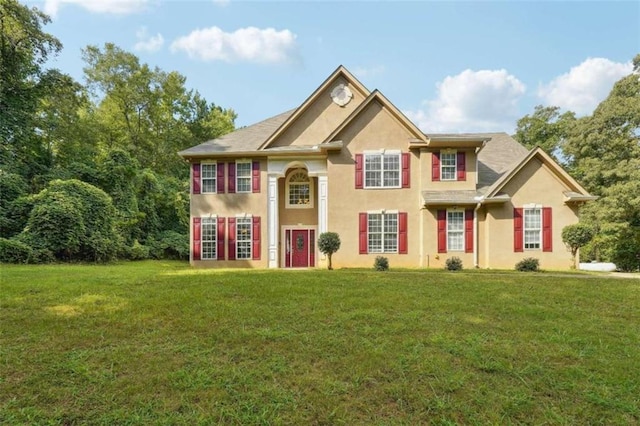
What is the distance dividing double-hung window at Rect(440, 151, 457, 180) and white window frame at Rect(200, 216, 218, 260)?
10.8 meters

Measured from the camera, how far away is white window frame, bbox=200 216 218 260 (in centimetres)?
1680

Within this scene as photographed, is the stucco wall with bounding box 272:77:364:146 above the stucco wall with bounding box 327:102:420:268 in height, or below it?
above

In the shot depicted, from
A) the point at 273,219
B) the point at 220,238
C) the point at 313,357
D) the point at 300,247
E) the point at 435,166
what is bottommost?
the point at 313,357

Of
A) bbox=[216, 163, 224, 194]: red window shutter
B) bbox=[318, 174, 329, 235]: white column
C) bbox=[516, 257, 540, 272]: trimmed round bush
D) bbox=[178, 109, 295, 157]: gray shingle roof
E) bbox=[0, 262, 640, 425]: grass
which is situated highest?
bbox=[178, 109, 295, 157]: gray shingle roof

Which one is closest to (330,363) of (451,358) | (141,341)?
(451,358)

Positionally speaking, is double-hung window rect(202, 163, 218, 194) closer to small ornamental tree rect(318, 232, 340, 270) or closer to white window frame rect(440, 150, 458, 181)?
small ornamental tree rect(318, 232, 340, 270)

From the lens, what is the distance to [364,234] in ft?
50.5

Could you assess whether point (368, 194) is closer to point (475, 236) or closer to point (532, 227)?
point (475, 236)

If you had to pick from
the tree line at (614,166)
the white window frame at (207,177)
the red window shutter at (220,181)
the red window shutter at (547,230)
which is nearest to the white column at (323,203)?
the red window shutter at (220,181)

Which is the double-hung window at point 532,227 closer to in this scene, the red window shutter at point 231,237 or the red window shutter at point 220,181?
the red window shutter at point 231,237

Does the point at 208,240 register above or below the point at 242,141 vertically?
below

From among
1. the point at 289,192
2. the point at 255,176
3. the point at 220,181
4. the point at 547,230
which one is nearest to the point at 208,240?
the point at 220,181

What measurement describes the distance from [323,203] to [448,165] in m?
5.76

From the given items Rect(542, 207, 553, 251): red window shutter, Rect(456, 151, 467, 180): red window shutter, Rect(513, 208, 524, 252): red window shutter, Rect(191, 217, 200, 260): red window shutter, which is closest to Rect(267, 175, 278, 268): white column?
Rect(191, 217, 200, 260): red window shutter
